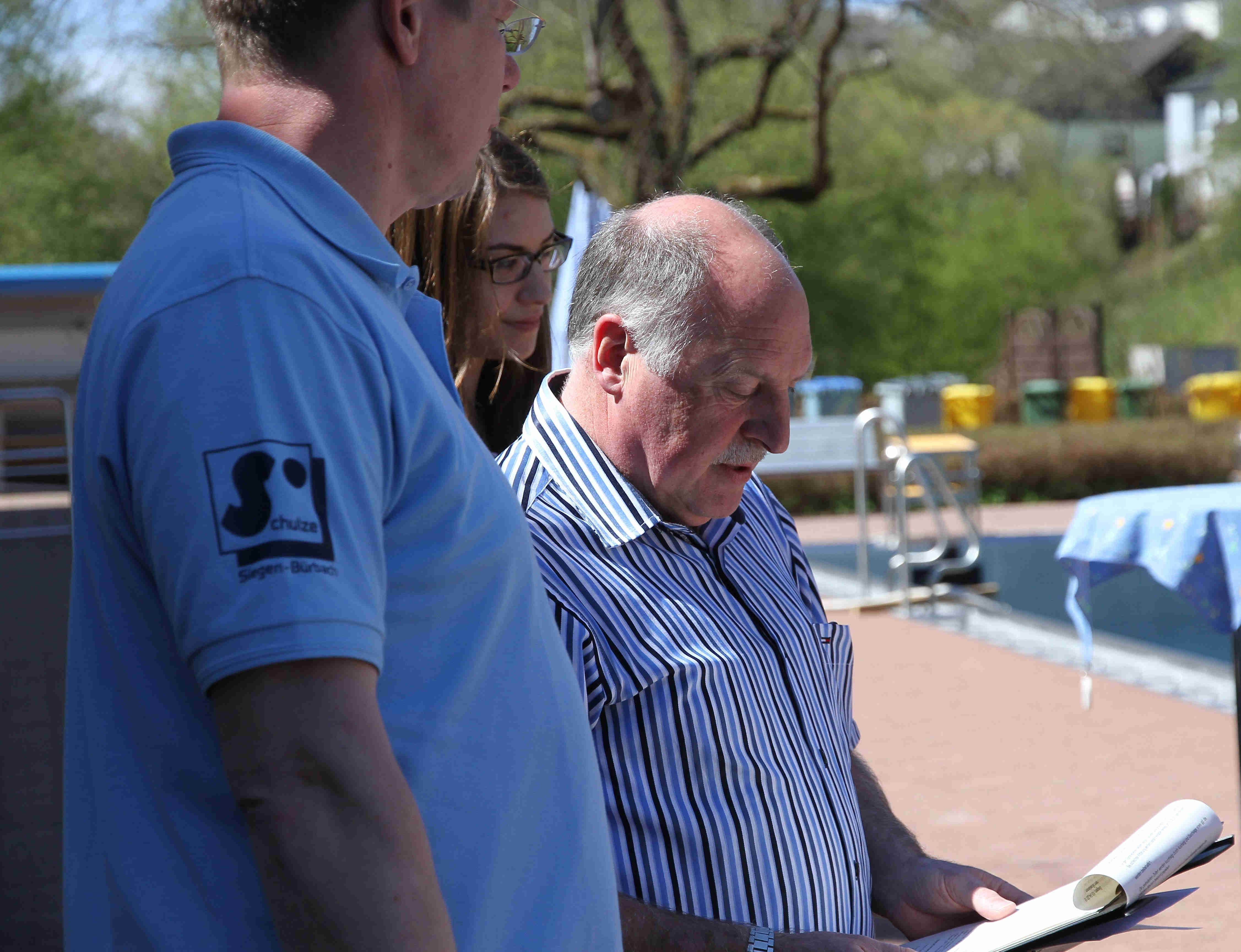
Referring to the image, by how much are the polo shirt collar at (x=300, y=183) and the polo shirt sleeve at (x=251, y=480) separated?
114 millimetres

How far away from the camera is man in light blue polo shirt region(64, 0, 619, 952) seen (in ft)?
2.92

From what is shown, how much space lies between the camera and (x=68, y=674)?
1052 mm

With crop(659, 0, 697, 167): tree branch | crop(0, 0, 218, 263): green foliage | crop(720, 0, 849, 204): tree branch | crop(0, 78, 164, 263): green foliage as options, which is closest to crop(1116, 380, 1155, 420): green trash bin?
crop(720, 0, 849, 204): tree branch

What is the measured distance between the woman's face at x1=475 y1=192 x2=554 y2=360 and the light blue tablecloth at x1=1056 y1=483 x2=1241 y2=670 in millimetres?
2187

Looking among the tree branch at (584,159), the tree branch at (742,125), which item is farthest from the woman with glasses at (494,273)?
the tree branch at (742,125)

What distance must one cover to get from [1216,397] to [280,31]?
23887 millimetres

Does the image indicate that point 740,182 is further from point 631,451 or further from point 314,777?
point 314,777

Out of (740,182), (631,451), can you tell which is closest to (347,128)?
(631,451)

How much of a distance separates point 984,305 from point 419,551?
109 feet

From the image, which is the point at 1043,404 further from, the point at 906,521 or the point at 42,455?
the point at 42,455

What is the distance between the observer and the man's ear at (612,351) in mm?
1893

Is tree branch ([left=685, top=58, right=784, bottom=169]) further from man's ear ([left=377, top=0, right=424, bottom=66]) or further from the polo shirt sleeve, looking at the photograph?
the polo shirt sleeve

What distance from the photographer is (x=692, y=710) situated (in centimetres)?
171

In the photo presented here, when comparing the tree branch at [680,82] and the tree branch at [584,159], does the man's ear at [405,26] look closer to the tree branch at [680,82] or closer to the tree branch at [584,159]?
the tree branch at [680,82]
